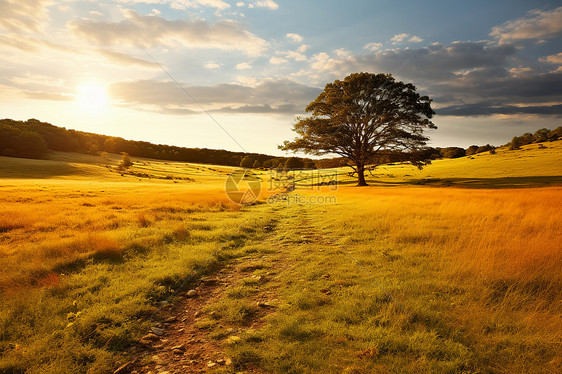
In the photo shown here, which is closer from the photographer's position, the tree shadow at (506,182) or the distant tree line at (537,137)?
the tree shadow at (506,182)

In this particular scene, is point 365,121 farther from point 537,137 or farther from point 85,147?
point 85,147

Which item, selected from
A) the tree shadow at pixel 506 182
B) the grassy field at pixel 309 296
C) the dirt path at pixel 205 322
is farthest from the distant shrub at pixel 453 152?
the dirt path at pixel 205 322

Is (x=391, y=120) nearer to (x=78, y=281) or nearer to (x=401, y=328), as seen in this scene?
(x=401, y=328)

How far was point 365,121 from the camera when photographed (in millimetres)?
31234

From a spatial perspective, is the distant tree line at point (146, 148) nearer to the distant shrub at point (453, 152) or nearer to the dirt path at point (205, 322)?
the distant shrub at point (453, 152)

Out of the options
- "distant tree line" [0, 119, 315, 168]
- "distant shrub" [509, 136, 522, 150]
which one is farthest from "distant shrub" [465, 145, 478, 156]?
"distant tree line" [0, 119, 315, 168]

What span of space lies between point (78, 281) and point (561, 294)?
11784mm

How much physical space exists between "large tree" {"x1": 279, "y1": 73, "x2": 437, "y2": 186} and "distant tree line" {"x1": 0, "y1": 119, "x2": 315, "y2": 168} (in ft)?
42.0

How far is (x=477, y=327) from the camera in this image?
424 centimetres

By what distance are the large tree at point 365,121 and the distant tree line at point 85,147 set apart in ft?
42.0

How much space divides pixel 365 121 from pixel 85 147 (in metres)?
128

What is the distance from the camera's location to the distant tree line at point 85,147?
254ft

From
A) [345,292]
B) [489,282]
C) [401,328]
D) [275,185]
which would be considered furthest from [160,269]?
[275,185]

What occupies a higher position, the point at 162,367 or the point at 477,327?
the point at 477,327
